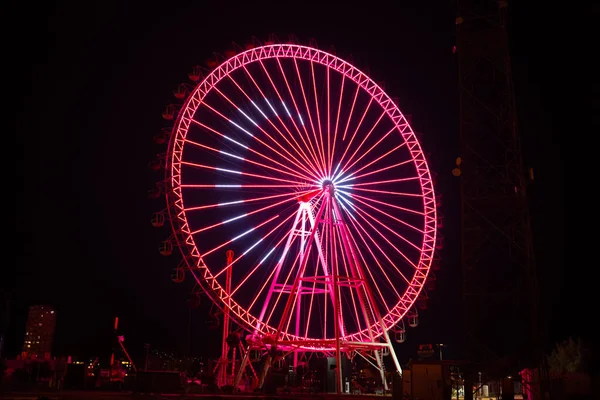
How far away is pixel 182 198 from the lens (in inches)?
1179

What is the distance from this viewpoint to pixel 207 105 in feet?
102

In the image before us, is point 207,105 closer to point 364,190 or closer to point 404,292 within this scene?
point 364,190
